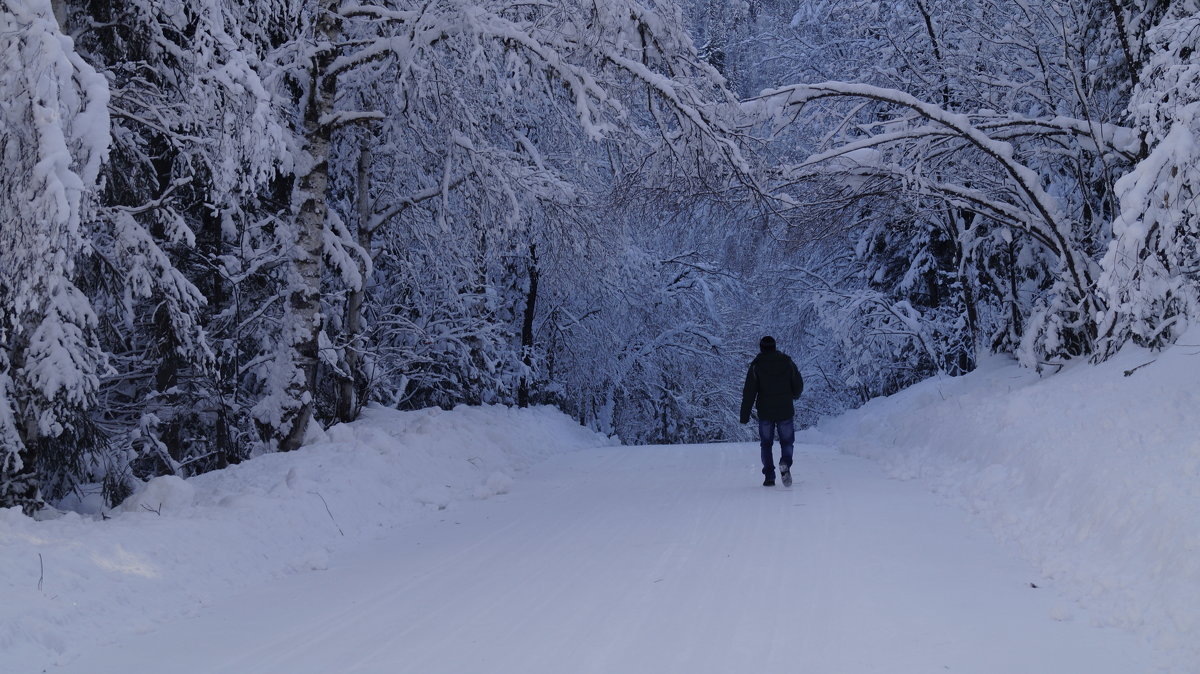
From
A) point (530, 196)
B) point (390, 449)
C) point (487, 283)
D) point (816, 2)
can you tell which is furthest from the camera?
point (816, 2)

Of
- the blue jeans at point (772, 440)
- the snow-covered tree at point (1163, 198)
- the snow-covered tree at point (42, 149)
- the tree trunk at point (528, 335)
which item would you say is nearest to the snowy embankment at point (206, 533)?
the snow-covered tree at point (42, 149)

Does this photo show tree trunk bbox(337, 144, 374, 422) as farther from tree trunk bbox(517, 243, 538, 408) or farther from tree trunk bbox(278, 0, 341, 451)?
tree trunk bbox(517, 243, 538, 408)

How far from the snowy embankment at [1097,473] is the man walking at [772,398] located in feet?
5.43

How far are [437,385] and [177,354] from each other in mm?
10406

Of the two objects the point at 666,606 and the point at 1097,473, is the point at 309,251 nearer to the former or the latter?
the point at 666,606

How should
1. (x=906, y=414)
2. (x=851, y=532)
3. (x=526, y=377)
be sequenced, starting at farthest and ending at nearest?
(x=526, y=377) < (x=906, y=414) < (x=851, y=532)

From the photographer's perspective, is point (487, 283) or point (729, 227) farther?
point (487, 283)

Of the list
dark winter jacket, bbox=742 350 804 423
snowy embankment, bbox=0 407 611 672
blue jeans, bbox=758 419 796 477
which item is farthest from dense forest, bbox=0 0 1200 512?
blue jeans, bbox=758 419 796 477

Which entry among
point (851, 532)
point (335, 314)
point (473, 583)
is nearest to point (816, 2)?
point (335, 314)

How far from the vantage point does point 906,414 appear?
1673 centimetres

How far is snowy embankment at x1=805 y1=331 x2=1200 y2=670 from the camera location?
202 inches

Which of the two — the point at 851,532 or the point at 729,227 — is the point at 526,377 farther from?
the point at 851,532

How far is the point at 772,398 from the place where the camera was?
11133 millimetres

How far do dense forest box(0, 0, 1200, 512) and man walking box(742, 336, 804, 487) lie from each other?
1950 mm
